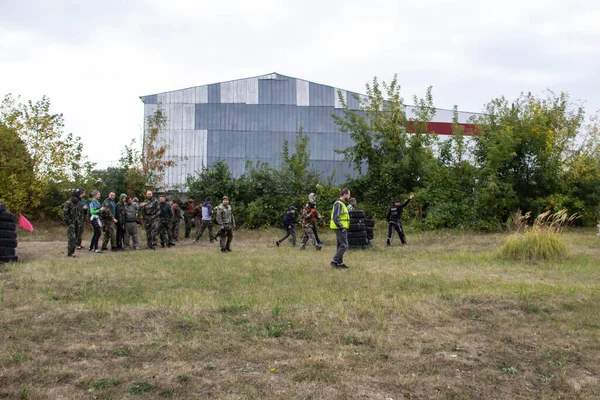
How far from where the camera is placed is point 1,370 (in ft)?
17.0

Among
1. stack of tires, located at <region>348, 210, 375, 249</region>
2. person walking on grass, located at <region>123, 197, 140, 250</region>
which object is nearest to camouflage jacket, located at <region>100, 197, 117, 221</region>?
person walking on grass, located at <region>123, 197, 140, 250</region>

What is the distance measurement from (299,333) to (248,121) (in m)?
26.1

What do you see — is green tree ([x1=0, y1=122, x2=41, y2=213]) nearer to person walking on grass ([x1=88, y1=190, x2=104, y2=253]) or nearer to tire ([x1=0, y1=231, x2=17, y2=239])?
person walking on grass ([x1=88, y1=190, x2=104, y2=253])

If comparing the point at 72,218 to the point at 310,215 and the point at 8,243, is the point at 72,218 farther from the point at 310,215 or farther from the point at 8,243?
the point at 310,215

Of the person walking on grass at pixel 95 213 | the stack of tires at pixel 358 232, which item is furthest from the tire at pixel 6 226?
the stack of tires at pixel 358 232

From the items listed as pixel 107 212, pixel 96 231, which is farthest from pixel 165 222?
pixel 96 231

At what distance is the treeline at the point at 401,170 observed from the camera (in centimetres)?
2438

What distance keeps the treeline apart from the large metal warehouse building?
2.33 metres

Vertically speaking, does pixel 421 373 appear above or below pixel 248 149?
below

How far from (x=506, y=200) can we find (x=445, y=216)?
2.96 metres

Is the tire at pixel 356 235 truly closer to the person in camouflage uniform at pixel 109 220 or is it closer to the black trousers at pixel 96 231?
the person in camouflage uniform at pixel 109 220

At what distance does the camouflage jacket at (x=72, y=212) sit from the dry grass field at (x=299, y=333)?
2.75 metres

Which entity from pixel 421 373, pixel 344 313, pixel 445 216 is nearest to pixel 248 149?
pixel 445 216

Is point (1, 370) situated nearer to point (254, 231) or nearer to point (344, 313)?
point (344, 313)
